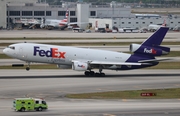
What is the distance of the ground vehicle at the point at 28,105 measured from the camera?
44.8 metres

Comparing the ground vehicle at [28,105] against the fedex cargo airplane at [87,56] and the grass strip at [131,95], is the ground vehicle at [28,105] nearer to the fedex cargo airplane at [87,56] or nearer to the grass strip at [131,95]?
the grass strip at [131,95]

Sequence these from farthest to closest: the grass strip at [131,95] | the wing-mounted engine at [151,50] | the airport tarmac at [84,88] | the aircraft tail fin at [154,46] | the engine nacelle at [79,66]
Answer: the wing-mounted engine at [151,50] → the aircraft tail fin at [154,46] → the engine nacelle at [79,66] → the grass strip at [131,95] → the airport tarmac at [84,88]

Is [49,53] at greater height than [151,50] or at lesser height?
lesser

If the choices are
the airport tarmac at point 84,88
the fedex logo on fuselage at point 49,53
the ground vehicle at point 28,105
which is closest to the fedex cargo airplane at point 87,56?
the fedex logo on fuselage at point 49,53

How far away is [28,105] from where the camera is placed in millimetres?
45094

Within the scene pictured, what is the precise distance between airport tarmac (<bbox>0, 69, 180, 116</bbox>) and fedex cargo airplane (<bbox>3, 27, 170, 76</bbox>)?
159 cm

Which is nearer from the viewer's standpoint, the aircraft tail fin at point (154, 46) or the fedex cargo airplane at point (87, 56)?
the fedex cargo airplane at point (87, 56)

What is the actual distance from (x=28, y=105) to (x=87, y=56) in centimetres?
2833

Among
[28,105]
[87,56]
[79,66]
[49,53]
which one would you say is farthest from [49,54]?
[28,105]

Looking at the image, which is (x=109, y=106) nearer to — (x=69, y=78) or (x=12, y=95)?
(x=12, y=95)

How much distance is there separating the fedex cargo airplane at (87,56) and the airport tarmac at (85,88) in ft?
5.22

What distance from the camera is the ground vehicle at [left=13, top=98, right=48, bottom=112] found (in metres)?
44.8

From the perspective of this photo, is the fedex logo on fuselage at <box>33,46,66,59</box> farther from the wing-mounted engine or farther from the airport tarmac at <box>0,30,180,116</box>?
the wing-mounted engine

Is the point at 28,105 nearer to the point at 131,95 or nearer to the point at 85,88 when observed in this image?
the point at 131,95
